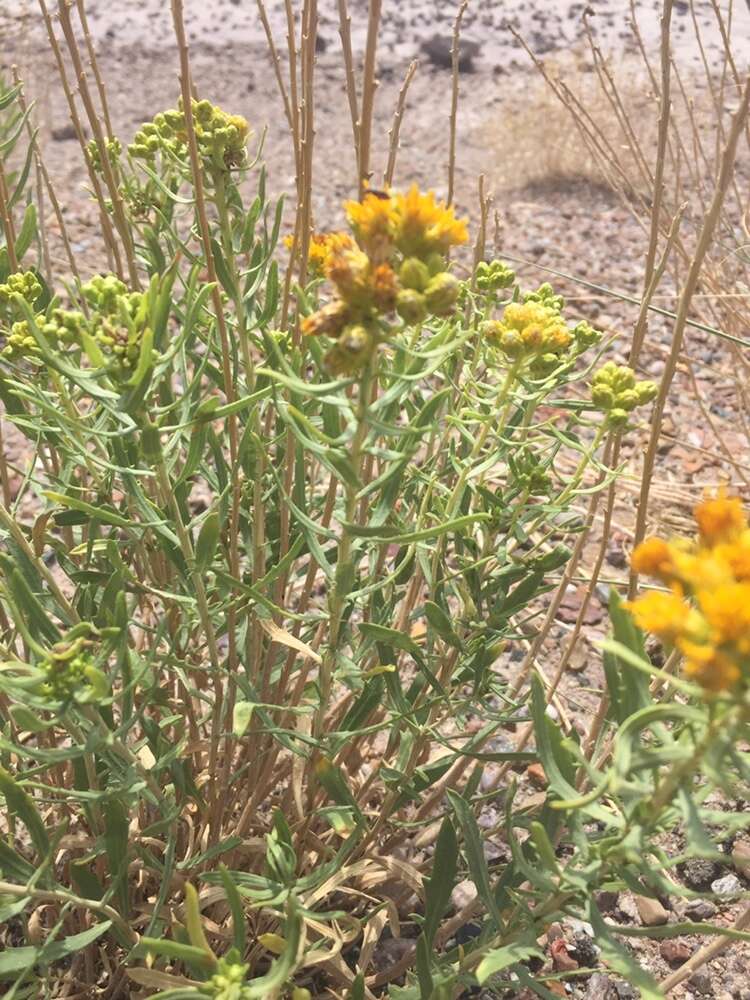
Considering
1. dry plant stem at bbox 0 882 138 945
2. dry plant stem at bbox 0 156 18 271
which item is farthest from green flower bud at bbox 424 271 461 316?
Result: dry plant stem at bbox 0 882 138 945

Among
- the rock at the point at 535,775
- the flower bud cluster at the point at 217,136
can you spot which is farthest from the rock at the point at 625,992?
the flower bud cluster at the point at 217,136

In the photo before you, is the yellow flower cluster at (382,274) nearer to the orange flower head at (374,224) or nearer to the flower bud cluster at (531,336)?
the orange flower head at (374,224)

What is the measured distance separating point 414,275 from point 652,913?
5.27ft

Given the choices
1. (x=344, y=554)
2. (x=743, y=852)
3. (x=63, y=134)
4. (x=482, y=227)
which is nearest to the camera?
(x=344, y=554)

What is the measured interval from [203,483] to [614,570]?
5.00 feet

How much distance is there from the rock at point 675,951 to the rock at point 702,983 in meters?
0.04

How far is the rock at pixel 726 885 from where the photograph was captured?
2.09m

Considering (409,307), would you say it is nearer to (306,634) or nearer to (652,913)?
(306,634)

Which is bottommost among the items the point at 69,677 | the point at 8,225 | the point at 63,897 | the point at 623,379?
the point at 63,897

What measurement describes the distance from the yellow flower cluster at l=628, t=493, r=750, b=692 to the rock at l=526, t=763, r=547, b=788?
4.98ft

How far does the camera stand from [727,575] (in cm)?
90

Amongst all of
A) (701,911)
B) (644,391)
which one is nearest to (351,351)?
(644,391)

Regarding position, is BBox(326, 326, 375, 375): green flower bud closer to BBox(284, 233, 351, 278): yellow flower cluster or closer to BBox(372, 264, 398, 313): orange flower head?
BBox(372, 264, 398, 313): orange flower head

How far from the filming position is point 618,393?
4.70ft
